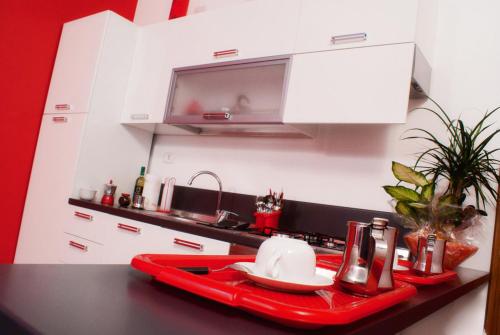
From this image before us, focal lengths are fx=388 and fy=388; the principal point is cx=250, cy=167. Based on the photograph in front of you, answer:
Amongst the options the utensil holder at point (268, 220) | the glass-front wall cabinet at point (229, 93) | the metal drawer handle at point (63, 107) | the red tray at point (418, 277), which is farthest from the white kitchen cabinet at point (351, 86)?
the metal drawer handle at point (63, 107)

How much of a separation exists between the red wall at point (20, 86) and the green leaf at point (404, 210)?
8.84 ft

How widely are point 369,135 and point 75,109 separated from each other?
2025 mm

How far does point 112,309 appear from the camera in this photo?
0.48m

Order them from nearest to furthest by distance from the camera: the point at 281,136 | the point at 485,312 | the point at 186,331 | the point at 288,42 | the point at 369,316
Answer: the point at 186,331 < the point at 369,316 < the point at 485,312 < the point at 288,42 < the point at 281,136

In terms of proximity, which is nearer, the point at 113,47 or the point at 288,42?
the point at 288,42

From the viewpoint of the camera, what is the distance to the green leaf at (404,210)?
59.1 inches

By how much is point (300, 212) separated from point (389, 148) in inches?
Result: 24.8

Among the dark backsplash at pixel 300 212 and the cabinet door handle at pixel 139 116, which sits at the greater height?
the cabinet door handle at pixel 139 116

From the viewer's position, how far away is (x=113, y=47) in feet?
9.25

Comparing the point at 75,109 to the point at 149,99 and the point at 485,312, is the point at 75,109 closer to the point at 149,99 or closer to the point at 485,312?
the point at 149,99

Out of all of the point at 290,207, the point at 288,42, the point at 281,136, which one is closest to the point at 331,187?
the point at 290,207

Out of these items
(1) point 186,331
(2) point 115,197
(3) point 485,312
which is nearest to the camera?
(1) point 186,331

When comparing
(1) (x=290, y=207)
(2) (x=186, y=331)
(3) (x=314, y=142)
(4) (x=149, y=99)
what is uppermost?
(4) (x=149, y=99)

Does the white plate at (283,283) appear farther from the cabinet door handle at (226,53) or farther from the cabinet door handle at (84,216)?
the cabinet door handle at (84,216)
